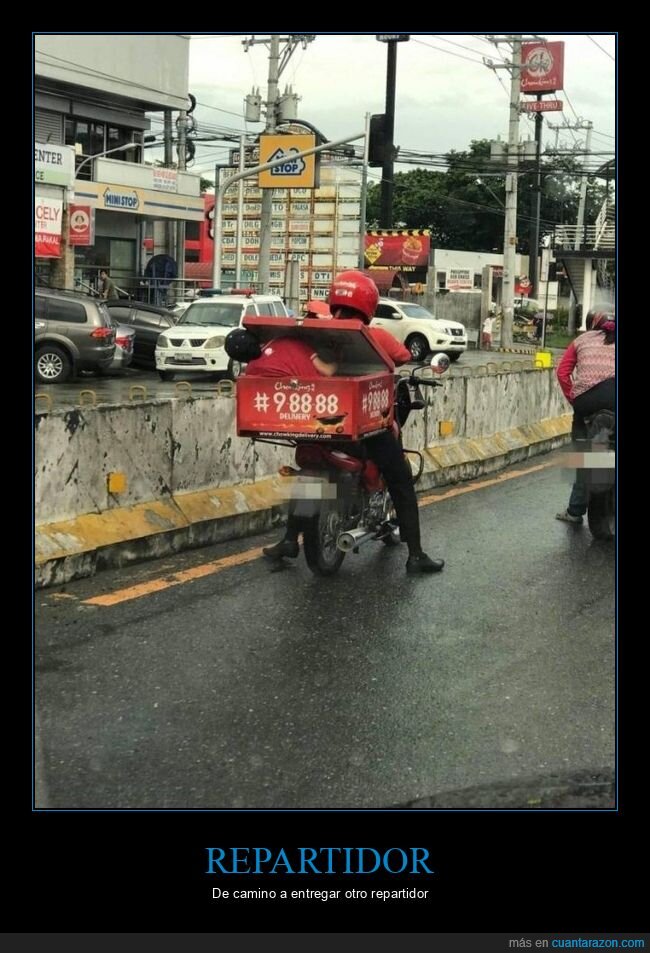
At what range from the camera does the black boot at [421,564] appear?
7906mm

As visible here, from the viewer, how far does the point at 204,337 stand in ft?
81.5

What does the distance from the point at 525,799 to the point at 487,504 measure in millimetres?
6320

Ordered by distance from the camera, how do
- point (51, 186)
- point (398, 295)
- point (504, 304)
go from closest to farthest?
point (51, 186), point (504, 304), point (398, 295)

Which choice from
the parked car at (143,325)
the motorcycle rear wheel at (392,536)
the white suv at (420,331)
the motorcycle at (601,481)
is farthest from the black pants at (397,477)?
the white suv at (420,331)

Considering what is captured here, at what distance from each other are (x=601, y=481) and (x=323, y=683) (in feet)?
14.1

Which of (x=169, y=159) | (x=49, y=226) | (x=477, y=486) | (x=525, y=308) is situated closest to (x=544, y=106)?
(x=525, y=308)

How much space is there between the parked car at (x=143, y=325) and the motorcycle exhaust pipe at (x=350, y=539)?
19.7 metres

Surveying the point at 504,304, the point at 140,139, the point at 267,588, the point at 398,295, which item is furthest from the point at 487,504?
the point at 398,295

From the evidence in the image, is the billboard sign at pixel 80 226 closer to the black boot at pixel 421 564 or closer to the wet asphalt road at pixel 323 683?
the wet asphalt road at pixel 323 683

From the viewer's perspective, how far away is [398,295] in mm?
52906

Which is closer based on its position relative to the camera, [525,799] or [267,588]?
[525,799]

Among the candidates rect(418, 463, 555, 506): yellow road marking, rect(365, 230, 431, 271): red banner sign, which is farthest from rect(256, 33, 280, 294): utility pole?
rect(365, 230, 431, 271): red banner sign

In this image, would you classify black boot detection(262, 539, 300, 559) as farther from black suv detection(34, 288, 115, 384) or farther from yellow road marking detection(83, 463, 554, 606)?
black suv detection(34, 288, 115, 384)

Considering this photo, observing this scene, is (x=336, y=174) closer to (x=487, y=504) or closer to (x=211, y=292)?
(x=211, y=292)
